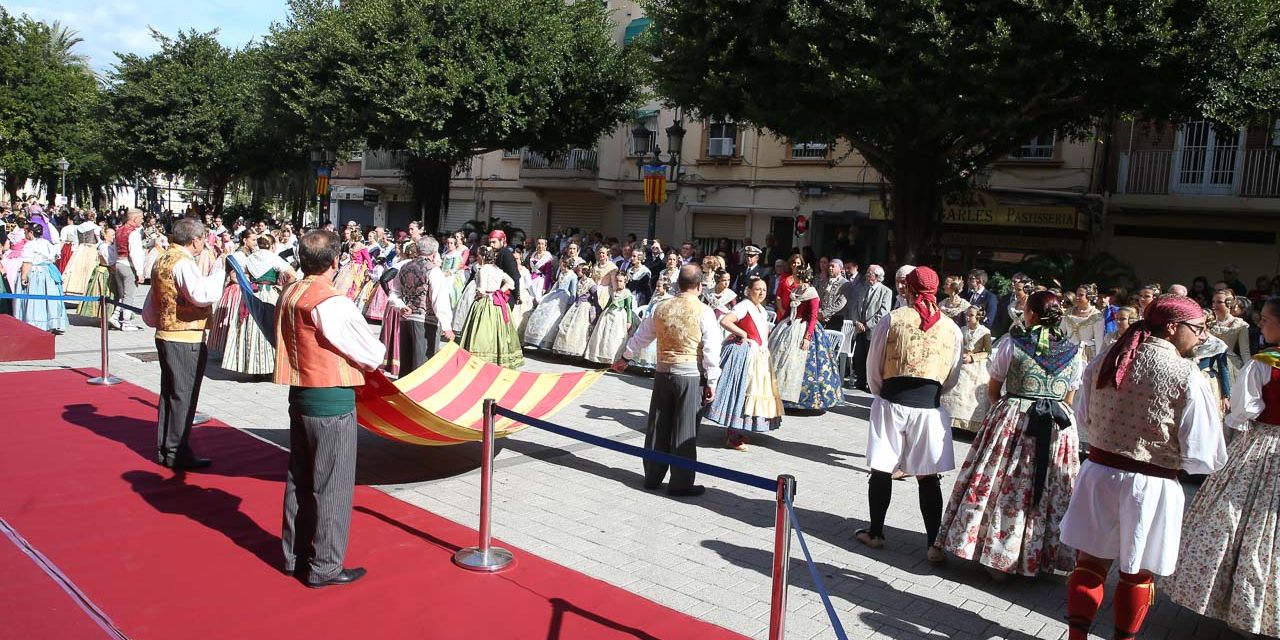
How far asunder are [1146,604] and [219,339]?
31.8ft

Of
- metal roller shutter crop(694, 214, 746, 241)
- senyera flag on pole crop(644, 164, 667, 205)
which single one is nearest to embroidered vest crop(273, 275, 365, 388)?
senyera flag on pole crop(644, 164, 667, 205)

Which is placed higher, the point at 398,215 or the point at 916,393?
the point at 398,215

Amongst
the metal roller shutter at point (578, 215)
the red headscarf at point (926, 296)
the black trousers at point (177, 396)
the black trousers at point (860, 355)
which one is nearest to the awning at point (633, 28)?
the metal roller shutter at point (578, 215)

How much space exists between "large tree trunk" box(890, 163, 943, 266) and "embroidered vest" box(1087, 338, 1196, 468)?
1166cm

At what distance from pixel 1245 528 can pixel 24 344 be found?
1194 centimetres

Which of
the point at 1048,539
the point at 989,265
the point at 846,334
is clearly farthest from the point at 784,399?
the point at 989,265

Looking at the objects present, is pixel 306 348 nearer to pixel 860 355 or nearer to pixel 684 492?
pixel 684 492

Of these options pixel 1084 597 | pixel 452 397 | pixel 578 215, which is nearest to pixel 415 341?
pixel 452 397

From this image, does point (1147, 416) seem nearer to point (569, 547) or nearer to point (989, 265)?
point (569, 547)

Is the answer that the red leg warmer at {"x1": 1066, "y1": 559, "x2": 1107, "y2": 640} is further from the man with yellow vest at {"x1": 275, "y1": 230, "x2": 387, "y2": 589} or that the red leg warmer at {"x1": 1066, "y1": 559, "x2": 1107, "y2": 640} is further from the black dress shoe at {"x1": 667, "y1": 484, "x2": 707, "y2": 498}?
the man with yellow vest at {"x1": 275, "y1": 230, "x2": 387, "y2": 589}

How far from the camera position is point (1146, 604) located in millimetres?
4289

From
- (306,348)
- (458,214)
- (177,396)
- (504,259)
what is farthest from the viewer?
(458,214)

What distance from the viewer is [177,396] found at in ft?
21.7

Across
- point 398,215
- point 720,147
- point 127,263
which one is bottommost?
point 127,263
